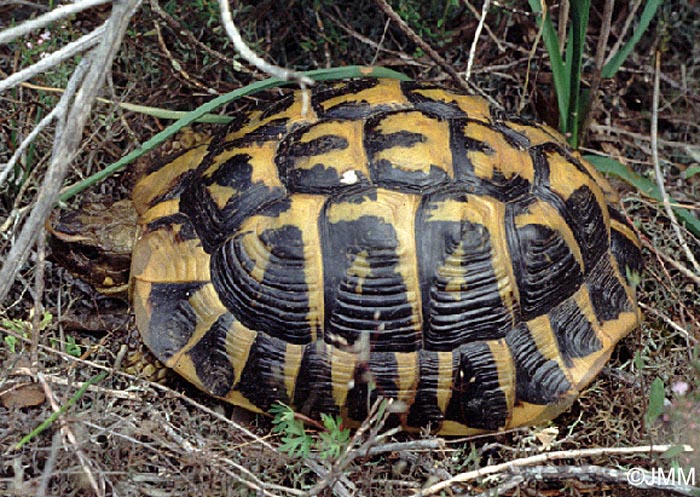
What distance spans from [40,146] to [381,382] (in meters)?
1.78

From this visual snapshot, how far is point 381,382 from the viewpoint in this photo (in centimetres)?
251

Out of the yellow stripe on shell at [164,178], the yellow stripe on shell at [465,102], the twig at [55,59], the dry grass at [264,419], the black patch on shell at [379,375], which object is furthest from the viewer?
the yellow stripe on shell at [164,178]

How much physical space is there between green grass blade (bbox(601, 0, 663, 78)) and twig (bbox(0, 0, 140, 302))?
2.11m

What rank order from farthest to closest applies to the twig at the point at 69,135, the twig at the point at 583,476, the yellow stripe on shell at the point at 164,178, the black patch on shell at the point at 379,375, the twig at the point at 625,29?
1. the twig at the point at 625,29
2. the yellow stripe on shell at the point at 164,178
3. the black patch on shell at the point at 379,375
4. the twig at the point at 583,476
5. the twig at the point at 69,135

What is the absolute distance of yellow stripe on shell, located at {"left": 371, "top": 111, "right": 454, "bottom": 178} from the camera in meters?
2.47

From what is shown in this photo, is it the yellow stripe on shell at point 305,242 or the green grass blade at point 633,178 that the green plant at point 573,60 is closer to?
the green grass blade at point 633,178

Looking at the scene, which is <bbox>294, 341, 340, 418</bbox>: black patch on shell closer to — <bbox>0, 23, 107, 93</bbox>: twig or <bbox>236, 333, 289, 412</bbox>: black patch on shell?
<bbox>236, 333, 289, 412</bbox>: black patch on shell

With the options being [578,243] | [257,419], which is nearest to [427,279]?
[578,243]

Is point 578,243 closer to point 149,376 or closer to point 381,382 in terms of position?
point 381,382

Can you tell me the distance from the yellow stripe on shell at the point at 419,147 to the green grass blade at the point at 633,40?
106 cm

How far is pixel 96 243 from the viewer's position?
2736mm

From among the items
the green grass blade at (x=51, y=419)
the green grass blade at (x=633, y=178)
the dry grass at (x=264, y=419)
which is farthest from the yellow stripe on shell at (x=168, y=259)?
the green grass blade at (x=633, y=178)

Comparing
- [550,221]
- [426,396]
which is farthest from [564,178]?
[426,396]

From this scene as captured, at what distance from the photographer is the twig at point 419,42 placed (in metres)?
2.94
